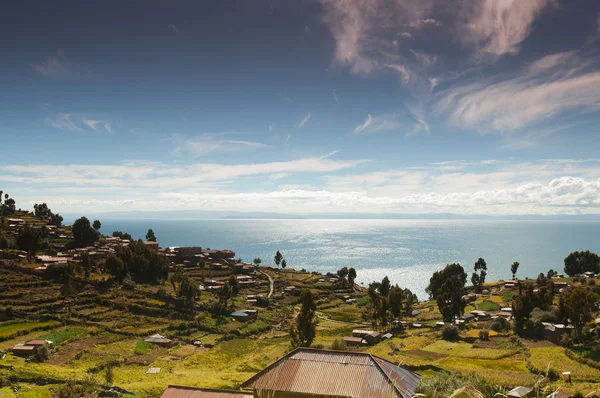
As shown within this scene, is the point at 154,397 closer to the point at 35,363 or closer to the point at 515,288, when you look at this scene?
the point at 35,363

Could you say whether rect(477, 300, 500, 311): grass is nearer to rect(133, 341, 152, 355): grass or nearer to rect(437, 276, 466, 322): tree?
rect(437, 276, 466, 322): tree

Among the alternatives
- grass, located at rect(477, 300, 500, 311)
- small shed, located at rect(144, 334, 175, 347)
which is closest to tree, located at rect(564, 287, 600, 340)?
grass, located at rect(477, 300, 500, 311)

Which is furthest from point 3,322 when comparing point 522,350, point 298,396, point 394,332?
point 522,350

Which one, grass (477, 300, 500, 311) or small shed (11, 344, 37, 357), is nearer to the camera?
small shed (11, 344, 37, 357)

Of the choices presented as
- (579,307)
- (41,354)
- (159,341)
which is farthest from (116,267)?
(579,307)

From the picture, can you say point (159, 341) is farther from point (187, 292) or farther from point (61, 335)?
point (187, 292)

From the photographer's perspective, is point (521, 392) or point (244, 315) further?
point (244, 315)
